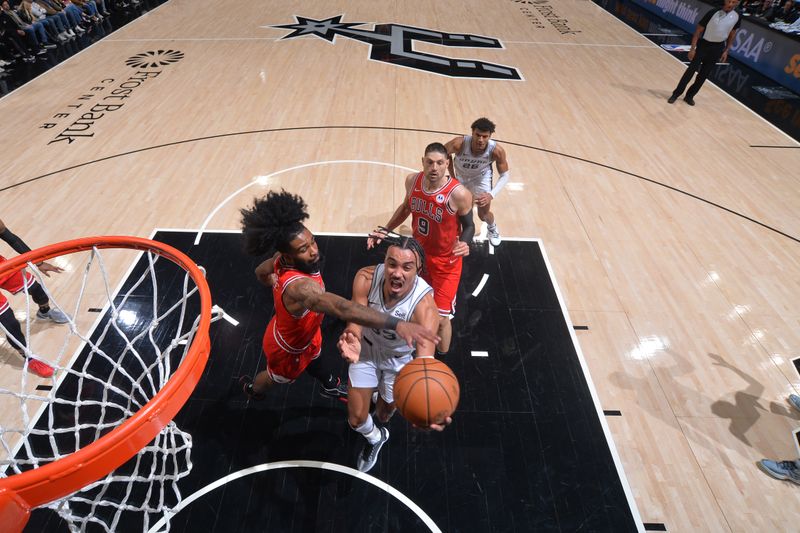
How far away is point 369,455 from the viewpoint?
3.15 m

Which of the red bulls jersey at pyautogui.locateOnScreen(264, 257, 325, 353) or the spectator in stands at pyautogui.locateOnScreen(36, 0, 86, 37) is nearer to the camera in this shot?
the red bulls jersey at pyautogui.locateOnScreen(264, 257, 325, 353)

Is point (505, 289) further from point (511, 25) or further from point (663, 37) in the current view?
point (663, 37)

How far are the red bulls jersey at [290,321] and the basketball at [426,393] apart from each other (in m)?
0.76

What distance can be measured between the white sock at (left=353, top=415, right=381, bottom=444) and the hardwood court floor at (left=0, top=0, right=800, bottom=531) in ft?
6.15

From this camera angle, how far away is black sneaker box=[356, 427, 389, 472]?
313 cm

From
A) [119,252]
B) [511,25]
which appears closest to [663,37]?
[511,25]

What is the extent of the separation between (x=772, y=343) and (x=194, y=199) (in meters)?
6.62

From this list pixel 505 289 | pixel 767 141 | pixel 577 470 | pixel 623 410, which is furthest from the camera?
pixel 767 141

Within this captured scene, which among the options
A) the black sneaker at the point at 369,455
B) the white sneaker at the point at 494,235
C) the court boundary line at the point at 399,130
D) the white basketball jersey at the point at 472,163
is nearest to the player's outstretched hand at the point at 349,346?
the black sneaker at the point at 369,455

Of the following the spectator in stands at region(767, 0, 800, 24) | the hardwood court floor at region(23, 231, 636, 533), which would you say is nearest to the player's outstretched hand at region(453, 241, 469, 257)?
the hardwood court floor at region(23, 231, 636, 533)

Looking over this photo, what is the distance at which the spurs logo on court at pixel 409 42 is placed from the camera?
9.62 metres

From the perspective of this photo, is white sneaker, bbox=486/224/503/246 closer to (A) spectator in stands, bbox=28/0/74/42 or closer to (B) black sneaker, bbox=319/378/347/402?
(B) black sneaker, bbox=319/378/347/402

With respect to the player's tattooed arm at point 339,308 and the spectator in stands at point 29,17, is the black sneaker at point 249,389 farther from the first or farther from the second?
the spectator in stands at point 29,17

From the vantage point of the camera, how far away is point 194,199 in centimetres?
579
